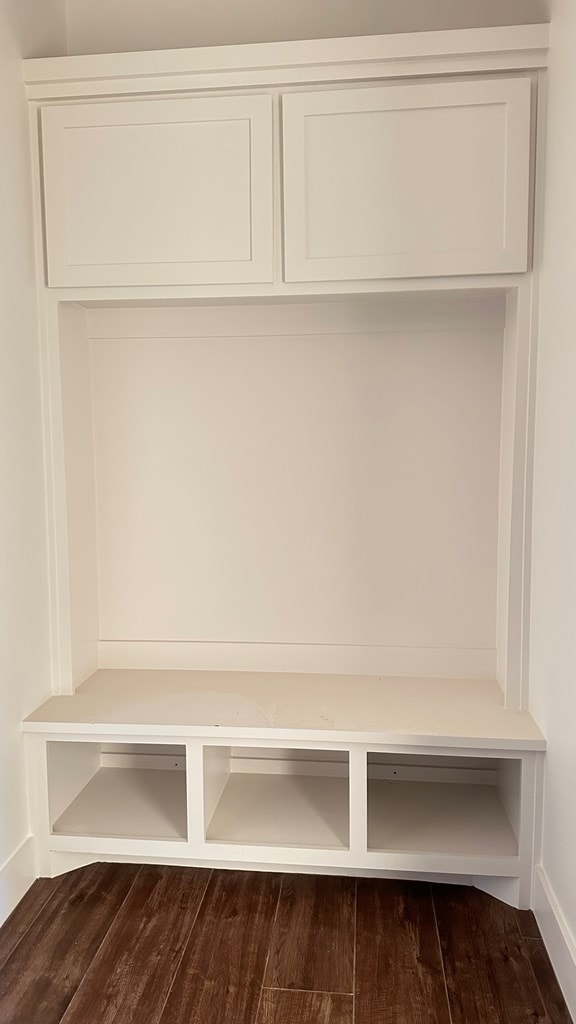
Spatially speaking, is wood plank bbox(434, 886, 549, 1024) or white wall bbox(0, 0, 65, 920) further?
white wall bbox(0, 0, 65, 920)

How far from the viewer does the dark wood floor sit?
161 centimetres

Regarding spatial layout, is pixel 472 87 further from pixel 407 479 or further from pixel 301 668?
pixel 301 668

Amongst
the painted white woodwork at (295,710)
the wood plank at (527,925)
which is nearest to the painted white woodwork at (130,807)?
the painted white woodwork at (295,710)

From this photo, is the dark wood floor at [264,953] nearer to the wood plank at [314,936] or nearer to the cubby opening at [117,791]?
the wood plank at [314,936]

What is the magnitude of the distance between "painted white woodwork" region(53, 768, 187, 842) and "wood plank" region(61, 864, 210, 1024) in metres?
0.13

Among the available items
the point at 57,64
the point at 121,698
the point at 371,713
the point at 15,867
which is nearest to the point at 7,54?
the point at 57,64

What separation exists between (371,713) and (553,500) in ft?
2.34

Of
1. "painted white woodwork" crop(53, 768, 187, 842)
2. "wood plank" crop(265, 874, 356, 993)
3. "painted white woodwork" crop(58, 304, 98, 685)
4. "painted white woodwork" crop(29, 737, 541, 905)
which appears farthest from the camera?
"painted white woodwork" crop(58, 304, 98, 685)

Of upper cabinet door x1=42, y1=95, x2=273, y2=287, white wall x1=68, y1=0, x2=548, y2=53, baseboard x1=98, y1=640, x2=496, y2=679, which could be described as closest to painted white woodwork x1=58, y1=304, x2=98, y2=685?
baseboard x1=98, y1=640, x2=496, y2=679

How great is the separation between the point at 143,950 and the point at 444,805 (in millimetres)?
881

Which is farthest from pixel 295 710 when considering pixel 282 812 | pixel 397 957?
pixel 397 957

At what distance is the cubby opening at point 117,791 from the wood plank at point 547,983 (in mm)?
880

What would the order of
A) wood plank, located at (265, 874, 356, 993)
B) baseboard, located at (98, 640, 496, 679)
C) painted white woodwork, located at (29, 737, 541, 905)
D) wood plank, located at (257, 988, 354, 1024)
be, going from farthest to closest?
baseboard, located at (98, 640, 496, 679) → painted white woodwork, located at (29, 737, 541, 905) → wood plank, located at (265, 874, 356, 993) → wood plank, located at (257, 988, 354, 1024)

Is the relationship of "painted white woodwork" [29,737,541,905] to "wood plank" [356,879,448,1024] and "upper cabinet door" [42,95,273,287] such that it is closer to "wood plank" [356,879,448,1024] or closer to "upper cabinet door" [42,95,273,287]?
"wood plank" [356,879,448,1024]
